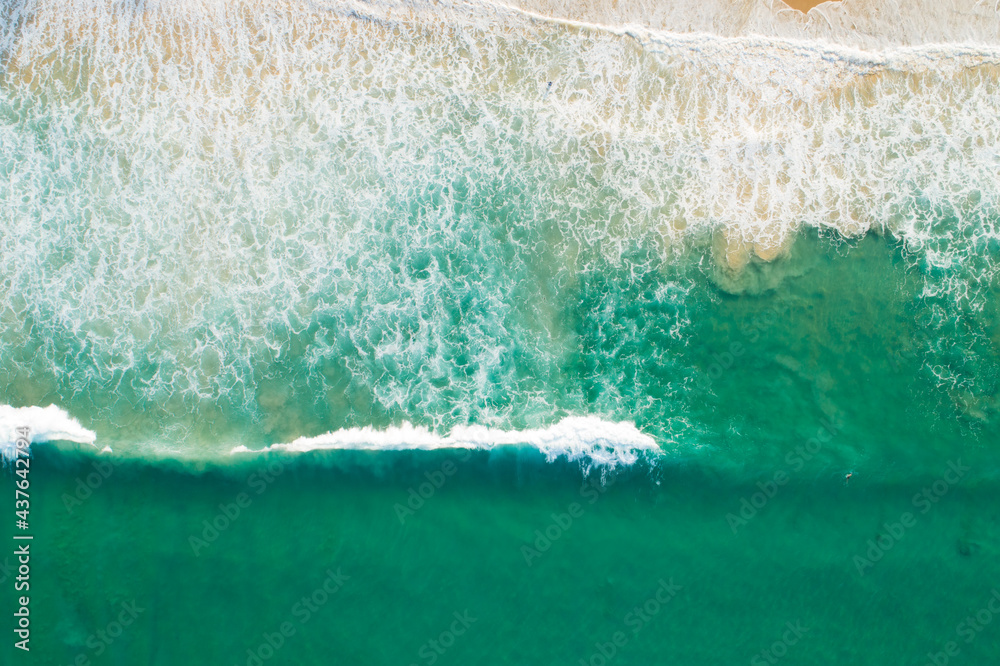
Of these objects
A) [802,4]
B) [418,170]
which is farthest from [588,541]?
[802,4]

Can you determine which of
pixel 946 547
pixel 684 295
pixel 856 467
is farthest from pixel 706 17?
pixel 946 547

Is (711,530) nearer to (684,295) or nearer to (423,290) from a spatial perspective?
(684,295)

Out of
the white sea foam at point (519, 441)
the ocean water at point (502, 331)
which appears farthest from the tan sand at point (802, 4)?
the white sea foam at point (519, 441)

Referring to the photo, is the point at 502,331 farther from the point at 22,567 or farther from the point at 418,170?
the point at 22,567

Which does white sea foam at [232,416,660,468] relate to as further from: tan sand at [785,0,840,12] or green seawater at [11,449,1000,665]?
tan sand at [785,0,840,12]

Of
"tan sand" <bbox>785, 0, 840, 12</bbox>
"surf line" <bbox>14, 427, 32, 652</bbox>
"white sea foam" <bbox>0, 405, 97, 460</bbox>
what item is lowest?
"surf line" <bbox>14, 427, 32, 652</bbox>

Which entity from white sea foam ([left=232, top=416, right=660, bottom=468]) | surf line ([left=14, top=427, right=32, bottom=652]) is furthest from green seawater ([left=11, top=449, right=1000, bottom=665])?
white sea foam ([left=232, top=416, right=660, bottom=468])
